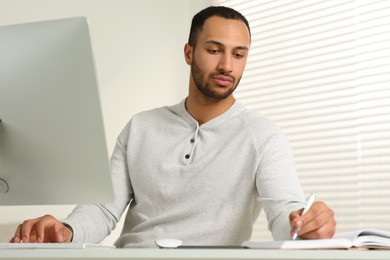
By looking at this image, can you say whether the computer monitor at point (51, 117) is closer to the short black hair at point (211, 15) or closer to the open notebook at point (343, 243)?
the open notebook at point (343, 243)

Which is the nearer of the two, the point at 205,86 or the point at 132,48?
the point at 205,86

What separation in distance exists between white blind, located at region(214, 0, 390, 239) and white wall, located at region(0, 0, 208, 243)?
43 centimetres

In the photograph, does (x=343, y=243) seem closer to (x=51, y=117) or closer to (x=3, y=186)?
(x=51, y=117)

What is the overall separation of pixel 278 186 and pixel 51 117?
0.85 meters

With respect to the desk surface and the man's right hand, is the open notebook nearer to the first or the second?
the desk surface

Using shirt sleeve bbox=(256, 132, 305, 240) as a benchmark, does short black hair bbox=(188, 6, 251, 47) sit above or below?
above

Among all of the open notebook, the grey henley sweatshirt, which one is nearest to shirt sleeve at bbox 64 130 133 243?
the grey henley sweatshirt

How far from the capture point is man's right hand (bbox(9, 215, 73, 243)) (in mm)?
1549

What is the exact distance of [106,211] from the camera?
2.11 m

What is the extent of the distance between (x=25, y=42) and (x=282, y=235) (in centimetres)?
85

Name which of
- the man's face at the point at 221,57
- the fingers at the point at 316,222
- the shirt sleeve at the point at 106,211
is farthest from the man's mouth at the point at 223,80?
the fingers at the point at 316,222

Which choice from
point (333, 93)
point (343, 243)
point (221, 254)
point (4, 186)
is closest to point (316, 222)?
point (343, 243)

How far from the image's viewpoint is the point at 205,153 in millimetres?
2051

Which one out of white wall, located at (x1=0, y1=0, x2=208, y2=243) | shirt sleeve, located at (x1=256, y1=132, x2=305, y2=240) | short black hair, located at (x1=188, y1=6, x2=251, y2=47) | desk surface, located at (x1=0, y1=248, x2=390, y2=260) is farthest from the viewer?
white wall, located at (x1=0, y1=0, x2=208, y2=243)
